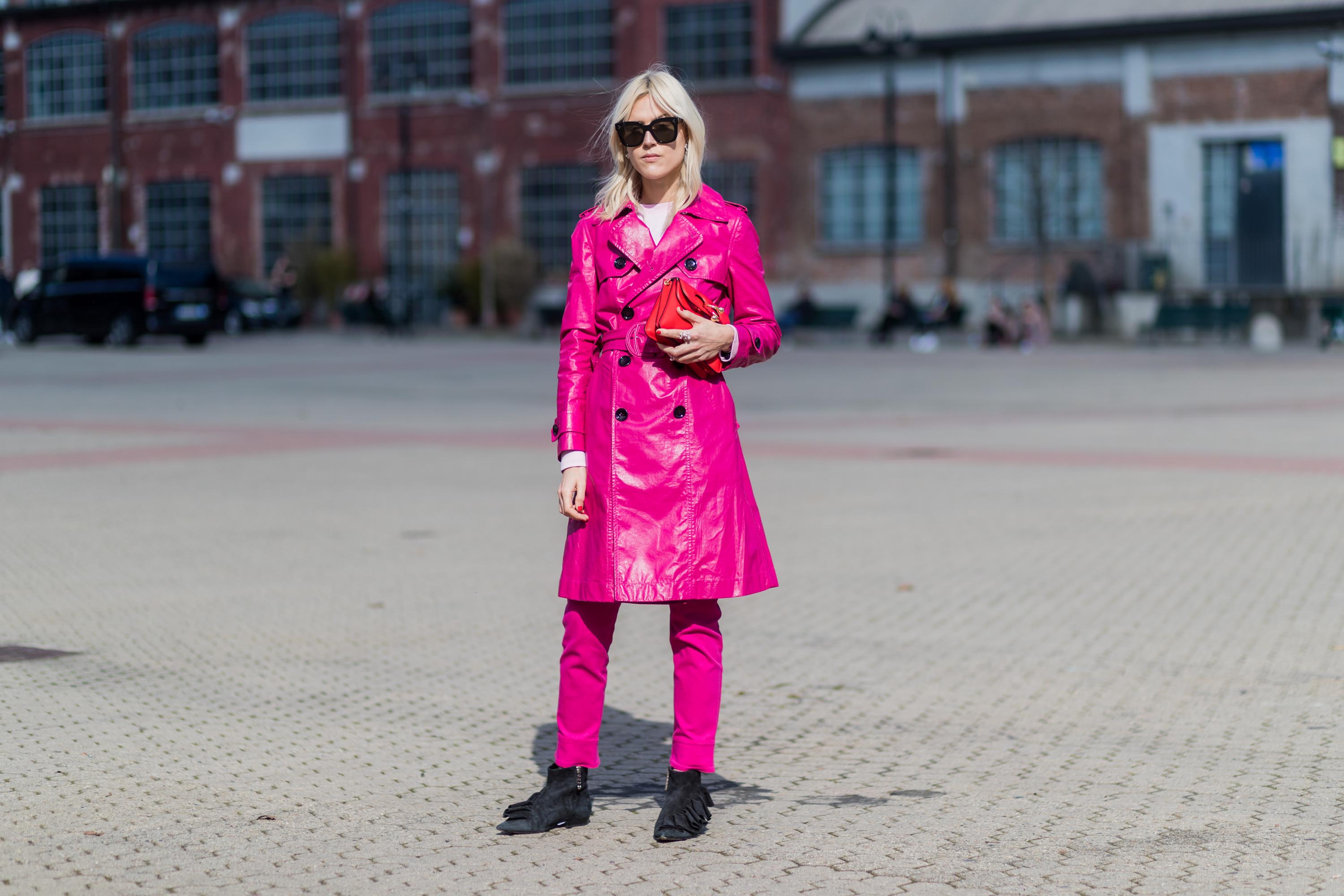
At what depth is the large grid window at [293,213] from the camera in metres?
46.0

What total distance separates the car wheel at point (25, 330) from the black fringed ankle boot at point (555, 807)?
3176 cm

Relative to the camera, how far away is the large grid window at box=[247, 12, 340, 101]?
45.8 m

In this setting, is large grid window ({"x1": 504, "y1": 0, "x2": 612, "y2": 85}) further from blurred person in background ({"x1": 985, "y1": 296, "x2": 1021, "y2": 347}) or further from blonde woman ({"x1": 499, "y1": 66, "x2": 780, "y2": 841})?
blonde woman ({"x1": 499, "y1": 66, "x2": 780, "y2": 841})

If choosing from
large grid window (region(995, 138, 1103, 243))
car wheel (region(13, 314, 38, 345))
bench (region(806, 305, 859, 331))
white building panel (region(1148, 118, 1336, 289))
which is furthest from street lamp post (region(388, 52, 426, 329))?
white building panel (region(1148, 118, 1336, 289))

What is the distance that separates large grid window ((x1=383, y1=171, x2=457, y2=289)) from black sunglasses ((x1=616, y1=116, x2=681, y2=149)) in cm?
4059

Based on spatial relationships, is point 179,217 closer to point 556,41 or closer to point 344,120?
point 344,120

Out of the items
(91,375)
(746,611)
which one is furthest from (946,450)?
(91,375)

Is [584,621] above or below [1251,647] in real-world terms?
above

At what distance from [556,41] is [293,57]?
25.2ft

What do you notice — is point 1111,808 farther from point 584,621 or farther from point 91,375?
point 91,375

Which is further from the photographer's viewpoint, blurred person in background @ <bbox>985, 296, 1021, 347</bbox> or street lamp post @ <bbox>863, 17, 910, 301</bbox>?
street lamp post @ <bbox>863, 17, 910, 301</bbox>

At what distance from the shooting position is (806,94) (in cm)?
4025

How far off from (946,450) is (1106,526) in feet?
14.5

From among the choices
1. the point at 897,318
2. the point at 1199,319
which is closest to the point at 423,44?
the point at 897,318
